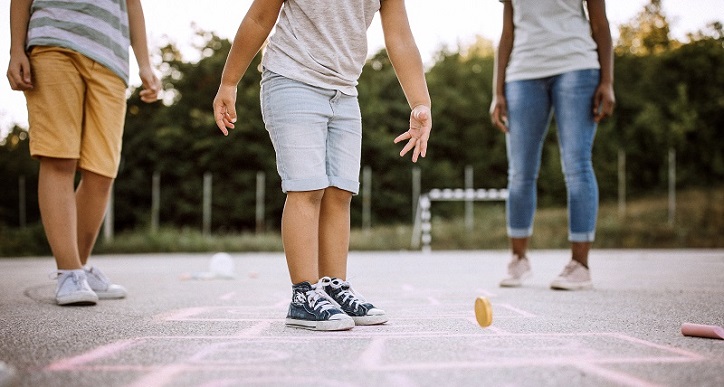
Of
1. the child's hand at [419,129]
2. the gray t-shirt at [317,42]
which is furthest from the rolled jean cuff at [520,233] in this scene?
the gray t-shirt at [317,42]

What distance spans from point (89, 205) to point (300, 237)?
145 cm

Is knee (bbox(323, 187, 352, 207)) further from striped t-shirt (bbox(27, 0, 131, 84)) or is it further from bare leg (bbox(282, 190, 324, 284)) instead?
striped t-shirt (bbox(27, 0, 131, 84))

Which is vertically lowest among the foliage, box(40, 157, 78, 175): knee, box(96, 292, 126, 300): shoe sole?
box(96, 292, 126, 300): shoe sole

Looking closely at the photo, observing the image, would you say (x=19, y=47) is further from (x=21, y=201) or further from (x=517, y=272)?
(x=21, y=201)

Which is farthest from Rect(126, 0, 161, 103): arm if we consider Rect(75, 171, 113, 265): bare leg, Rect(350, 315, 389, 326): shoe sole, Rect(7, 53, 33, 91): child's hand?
Rect(350, 315, 389, 326): shoe sole

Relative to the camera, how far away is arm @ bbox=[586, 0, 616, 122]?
3.73 metres

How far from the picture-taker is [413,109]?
8.67 feet

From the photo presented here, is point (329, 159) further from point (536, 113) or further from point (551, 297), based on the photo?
point (536, 113)

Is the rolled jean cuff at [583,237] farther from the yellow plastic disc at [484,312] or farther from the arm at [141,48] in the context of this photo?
the arm at [141,48]

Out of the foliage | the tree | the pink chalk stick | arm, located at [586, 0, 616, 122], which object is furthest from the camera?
the tree

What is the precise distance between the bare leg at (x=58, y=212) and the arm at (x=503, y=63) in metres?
2.29

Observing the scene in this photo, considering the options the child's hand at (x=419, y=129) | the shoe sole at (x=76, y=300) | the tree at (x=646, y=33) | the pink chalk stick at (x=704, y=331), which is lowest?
the shoe sole at (x=76, y=300)

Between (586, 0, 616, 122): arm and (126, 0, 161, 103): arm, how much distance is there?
2.25m

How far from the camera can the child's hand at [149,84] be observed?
11.7ft
